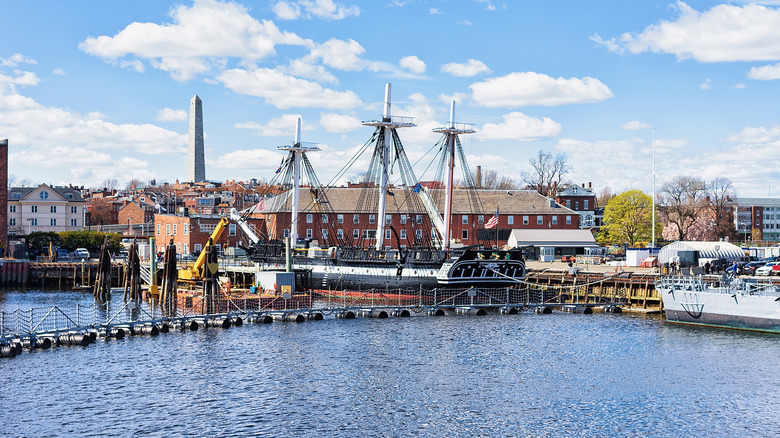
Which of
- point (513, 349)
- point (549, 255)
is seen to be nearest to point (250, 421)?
point (513, 349)

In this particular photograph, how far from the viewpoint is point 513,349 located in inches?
1571

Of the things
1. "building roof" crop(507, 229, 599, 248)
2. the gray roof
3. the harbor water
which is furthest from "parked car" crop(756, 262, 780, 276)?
the gray roof

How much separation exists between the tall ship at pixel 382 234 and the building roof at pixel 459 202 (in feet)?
0.55

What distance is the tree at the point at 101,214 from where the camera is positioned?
155 metres

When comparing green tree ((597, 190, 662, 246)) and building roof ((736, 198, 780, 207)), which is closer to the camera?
green tree ((597, 190, 662, 246))

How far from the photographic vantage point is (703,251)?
225ft

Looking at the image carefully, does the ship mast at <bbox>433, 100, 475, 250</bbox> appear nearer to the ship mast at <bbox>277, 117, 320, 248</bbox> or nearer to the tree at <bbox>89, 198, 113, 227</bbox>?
the ship mast at <bbox>277, 117, 320, 248</bbox>

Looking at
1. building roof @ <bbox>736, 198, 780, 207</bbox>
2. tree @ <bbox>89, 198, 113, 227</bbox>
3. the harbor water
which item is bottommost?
the harbor water

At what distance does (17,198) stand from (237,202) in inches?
2049

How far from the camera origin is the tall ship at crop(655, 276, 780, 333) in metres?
43.5

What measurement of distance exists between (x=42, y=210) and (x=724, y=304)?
97.0 metres

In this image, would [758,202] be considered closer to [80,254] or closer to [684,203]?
[684,203]

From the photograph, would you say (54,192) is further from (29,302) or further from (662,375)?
(662,375)

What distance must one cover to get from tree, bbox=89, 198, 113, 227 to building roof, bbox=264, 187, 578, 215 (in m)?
69.9
